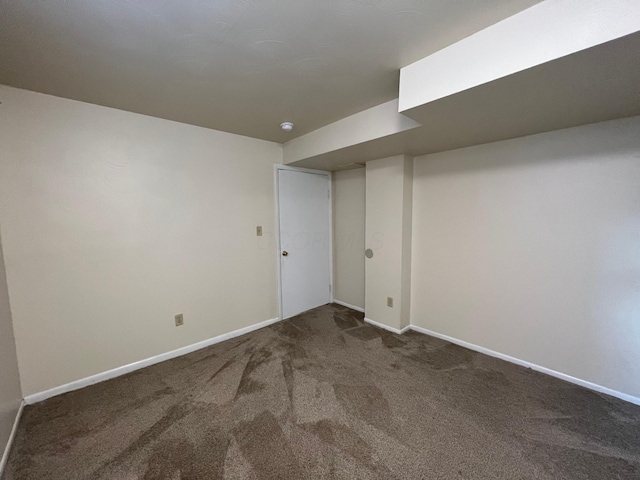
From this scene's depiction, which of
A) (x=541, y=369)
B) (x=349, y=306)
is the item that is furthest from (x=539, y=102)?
(x=349, y=306)

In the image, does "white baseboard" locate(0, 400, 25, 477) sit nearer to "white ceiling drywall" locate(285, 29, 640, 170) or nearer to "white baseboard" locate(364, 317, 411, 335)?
"white baseboard" locate(364, 317, 411, 335)

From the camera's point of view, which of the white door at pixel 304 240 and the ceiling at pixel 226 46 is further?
the white door at pixel 304 240

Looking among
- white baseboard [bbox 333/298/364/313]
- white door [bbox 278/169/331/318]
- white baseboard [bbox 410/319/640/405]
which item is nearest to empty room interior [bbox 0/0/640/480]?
white baseboard [bbox 410/319/640/405]

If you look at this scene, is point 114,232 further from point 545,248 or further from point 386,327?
point 545,248

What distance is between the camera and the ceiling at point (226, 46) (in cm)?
113

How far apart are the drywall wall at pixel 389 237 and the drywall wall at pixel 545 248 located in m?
0.25

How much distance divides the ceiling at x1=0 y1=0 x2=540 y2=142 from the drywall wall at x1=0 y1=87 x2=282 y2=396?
0.35 meters

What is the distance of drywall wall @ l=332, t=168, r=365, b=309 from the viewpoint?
354 cm

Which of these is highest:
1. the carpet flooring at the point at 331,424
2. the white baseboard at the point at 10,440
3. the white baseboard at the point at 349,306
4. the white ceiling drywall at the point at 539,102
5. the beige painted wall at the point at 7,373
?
the white ceiling drywall at the point at 539,102

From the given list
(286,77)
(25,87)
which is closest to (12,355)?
(25,87)

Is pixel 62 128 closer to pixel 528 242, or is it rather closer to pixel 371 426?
pixel 371 426

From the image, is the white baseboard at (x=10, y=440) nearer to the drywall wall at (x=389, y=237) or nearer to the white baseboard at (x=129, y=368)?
the white baseboard at (x=129, y=368)

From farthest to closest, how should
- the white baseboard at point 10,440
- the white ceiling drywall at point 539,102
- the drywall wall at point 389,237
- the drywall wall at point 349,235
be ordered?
the drywall wall at point 349,235 < the drywall wall at point 389,237 < the white baseboard at point 10,440 < the white ceiling drywall at point 539,102

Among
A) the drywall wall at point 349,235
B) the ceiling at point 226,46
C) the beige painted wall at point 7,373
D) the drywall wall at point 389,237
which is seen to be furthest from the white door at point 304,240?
the beige painted wall at point 7,373
